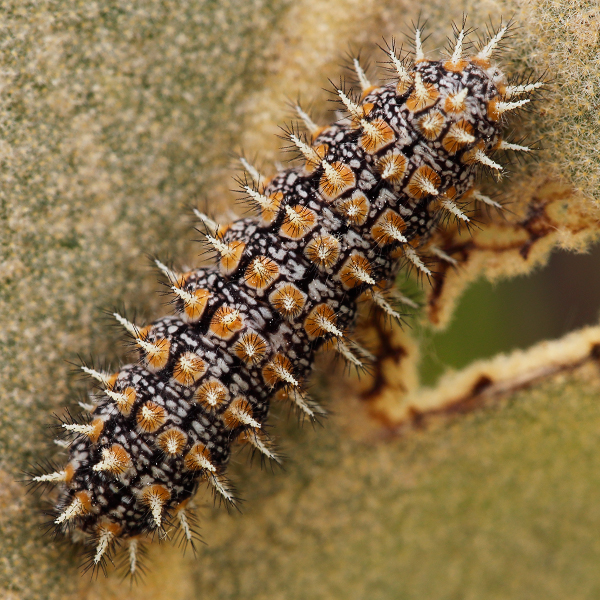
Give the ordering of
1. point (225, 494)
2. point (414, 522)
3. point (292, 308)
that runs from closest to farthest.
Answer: point (292, 308), point (225, 494), point (414, 522)

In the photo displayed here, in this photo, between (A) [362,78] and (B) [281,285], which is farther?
(A) [362,78]

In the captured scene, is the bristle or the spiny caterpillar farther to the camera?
the bristle

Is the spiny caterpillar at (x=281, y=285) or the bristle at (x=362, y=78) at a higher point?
the bristle at (x=362, y=78)

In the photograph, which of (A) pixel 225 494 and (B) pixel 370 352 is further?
(B) pixel 370 352

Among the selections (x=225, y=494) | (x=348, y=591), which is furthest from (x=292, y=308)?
(x=348, y=591)

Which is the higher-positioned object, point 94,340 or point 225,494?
point 94,340

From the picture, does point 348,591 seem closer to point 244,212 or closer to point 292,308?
point 292,308

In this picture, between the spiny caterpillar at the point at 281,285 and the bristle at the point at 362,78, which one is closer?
the spiny caterpillar at the point at 281,285

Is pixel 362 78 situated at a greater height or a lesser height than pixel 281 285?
greater
